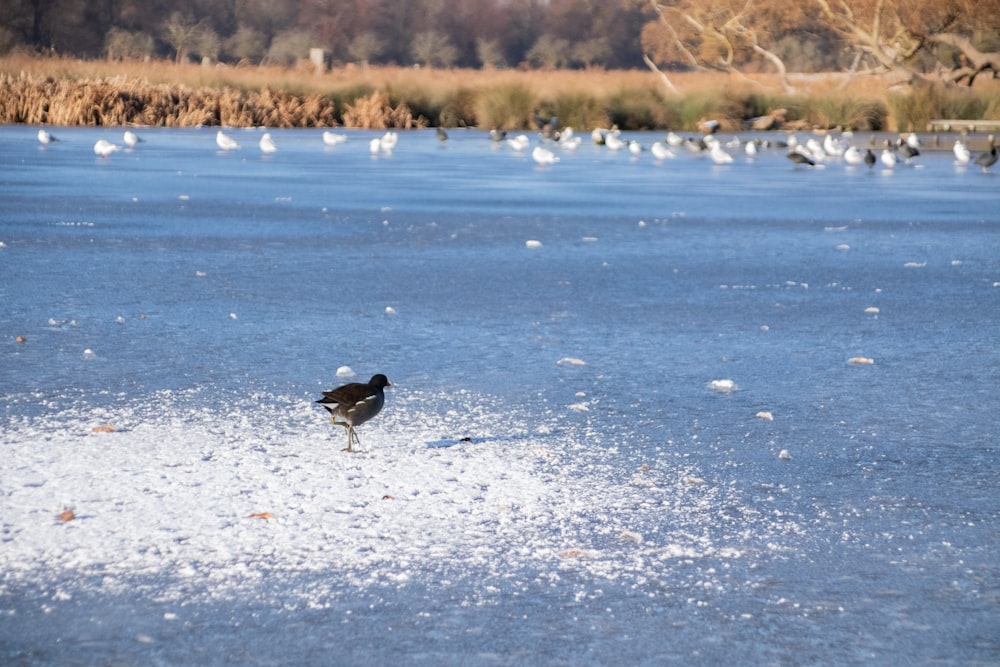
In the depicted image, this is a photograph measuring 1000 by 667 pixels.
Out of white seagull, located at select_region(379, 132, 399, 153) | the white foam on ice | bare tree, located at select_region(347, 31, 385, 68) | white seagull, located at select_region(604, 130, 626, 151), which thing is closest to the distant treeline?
bare tree, located at select_region(347, 31, 385, 68)

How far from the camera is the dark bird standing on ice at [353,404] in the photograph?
508cm

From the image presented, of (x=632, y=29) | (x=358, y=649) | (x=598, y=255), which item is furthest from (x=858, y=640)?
(x=632, y=29)

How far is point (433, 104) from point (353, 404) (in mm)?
35758

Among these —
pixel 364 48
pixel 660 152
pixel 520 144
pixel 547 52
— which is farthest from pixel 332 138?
pixel 547 52

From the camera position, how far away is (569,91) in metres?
40.2

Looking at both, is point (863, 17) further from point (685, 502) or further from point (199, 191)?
point (685, 502)

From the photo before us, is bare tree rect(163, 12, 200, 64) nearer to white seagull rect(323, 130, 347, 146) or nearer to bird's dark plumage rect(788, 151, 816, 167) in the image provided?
white seagull rect(323, 130, 347, 146)

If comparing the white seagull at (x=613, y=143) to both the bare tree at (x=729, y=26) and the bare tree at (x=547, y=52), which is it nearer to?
the bare tree at (x=729, y=26)

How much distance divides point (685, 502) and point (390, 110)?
1401 inches

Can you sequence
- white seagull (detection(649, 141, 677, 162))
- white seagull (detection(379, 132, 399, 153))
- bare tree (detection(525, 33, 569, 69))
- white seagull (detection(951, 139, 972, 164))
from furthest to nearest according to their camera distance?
bare tree (detection(525, 33, 569, 69))
white seagull (detection(379, 132, 399, 153))
white seagull (detection(649, 141, 677, 162))
white seagull (detection(951, 139, 972, 164))

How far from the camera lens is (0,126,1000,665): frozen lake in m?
3.48

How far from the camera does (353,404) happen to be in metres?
5.09

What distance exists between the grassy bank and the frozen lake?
2617 cm

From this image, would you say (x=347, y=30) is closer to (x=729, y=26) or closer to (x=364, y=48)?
(x=364, y=48)
